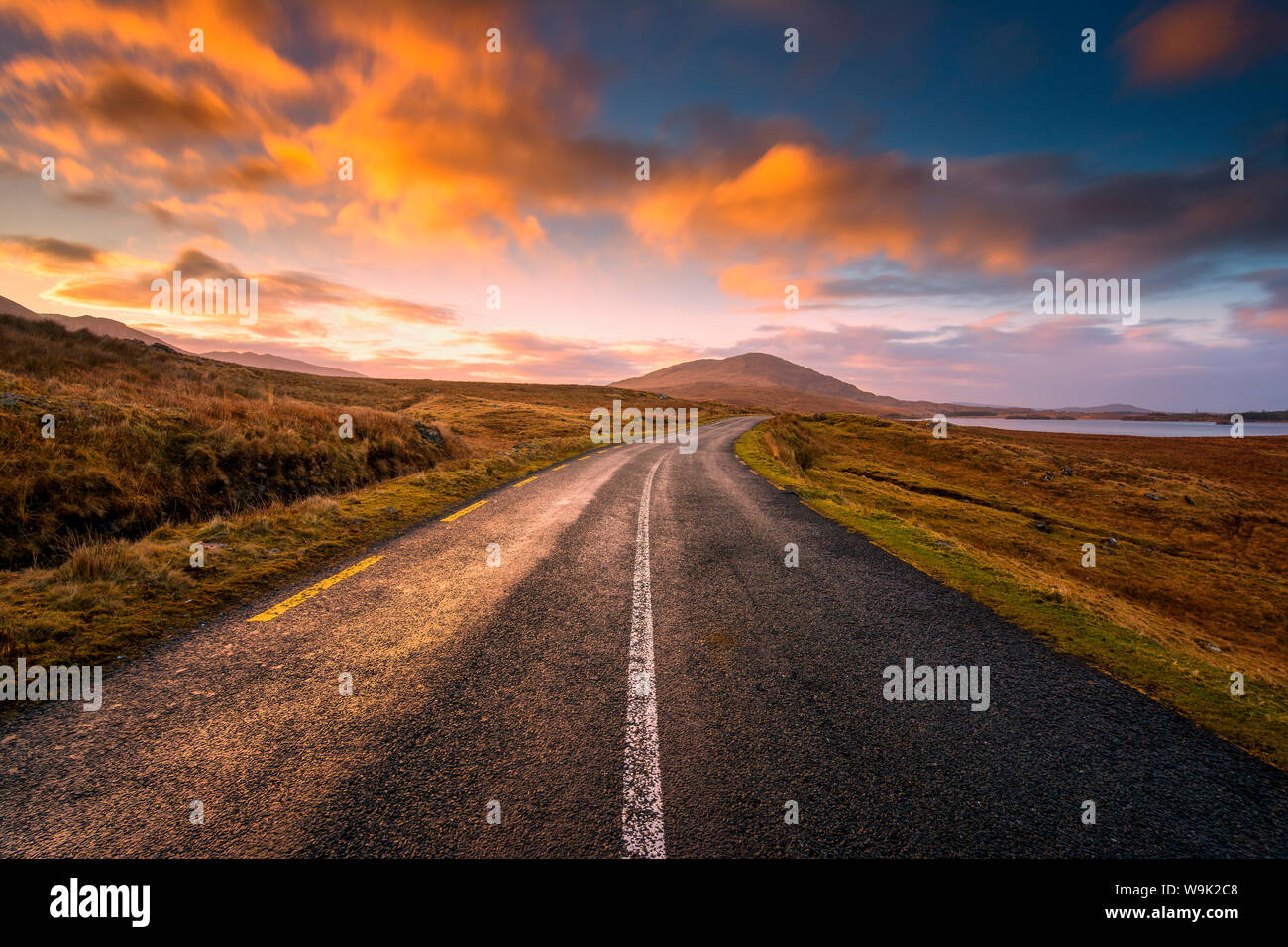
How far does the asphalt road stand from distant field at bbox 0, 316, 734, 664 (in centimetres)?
134

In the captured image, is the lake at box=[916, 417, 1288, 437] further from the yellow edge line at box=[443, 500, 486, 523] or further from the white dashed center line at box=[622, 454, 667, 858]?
the white dashed center line at box=[622, 454, 667, 858]

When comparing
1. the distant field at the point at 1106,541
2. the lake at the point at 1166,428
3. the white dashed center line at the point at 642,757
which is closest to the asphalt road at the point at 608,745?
the white dashed center line at the point at 642,757

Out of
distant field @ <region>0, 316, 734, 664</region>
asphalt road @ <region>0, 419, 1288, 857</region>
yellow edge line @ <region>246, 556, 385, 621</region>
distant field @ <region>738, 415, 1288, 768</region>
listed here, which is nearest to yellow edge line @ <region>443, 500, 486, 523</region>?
distant field @ <region>0, 316, 734, 664</region>

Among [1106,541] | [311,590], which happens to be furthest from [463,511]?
[1106,541]

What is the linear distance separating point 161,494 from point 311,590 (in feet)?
19.9

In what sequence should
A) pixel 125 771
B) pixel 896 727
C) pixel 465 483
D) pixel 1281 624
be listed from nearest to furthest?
pixel 125 771, pixel 896 727, pixel 1281 624, pixel 465 483

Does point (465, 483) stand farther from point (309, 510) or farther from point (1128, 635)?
point (1128, 635)

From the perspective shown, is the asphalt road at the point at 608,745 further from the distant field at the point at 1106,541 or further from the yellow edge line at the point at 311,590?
the distant field at the point at 1106,541

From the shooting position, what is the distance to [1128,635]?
18.9 feet

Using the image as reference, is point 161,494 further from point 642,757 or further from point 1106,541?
point 1106,541

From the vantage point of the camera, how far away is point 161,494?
949 cm
